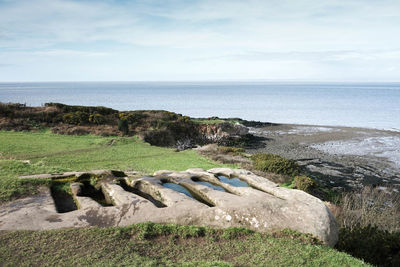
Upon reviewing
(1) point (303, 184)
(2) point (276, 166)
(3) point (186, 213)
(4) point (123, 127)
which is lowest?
(1) point (303, 184)

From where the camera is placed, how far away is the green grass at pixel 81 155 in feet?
54.2

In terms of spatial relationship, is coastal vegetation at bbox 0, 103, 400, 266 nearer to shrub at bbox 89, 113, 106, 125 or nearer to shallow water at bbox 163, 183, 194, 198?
shrub at bbox 89, 113, 106, 125

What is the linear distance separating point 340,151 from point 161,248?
32.9 m

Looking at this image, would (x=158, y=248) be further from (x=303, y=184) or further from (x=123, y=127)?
(x=123, y=127)

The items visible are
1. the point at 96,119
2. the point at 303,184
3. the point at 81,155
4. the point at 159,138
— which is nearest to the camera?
the point at 303,184

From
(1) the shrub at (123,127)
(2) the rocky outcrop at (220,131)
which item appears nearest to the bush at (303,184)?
(2) the rocky outcrop at (220,131)

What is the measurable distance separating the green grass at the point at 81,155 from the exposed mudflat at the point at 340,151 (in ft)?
37.6

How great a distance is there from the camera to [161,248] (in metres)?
7.76

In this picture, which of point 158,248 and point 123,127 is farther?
point 123,127

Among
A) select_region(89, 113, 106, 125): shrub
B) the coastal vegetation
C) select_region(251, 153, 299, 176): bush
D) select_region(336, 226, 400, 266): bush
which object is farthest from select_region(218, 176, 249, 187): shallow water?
select_region(89, 113, 106, 125): shrub

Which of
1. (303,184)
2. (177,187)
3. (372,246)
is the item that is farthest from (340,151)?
(177,187)

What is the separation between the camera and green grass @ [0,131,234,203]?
54.2ft

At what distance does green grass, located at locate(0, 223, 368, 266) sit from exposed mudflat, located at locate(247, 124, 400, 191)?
54.4ft

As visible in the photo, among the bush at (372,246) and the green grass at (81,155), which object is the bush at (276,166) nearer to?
the green grass at (81,155)
